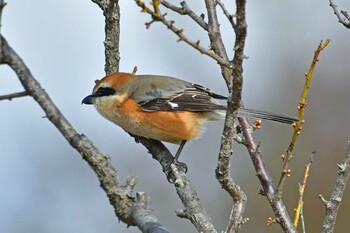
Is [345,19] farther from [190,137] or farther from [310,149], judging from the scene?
[310,149]

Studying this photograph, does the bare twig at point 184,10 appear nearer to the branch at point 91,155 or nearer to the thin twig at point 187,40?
the thin twig at point 187,40

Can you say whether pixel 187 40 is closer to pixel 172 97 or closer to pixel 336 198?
pixel 336 198

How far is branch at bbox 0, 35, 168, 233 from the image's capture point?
168 cm

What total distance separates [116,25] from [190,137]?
0.83m

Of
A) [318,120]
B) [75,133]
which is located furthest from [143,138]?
[318,120]

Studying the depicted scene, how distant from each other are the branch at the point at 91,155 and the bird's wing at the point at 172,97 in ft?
5.88

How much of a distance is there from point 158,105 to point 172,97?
0.30ft

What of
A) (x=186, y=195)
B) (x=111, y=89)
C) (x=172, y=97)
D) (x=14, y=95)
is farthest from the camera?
(x=172, y=97)

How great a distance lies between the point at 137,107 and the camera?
12.1 ft

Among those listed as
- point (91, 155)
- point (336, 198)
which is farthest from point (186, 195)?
point (91, 155)

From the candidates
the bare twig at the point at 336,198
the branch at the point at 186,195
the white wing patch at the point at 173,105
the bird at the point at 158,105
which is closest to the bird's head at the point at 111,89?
the bird at the point at 158,105

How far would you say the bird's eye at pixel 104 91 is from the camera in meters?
3.62

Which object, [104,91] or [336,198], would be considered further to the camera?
[104,91]

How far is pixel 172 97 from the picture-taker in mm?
3721
